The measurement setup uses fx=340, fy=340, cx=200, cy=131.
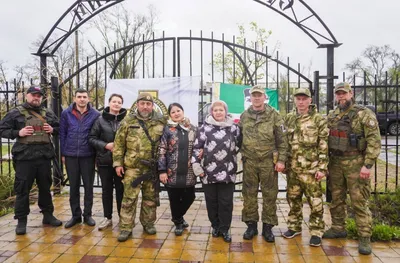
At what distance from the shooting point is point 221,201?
3.75m

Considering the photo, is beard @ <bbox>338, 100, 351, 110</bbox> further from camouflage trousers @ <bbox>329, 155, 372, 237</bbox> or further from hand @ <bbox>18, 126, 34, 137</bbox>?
hand @ <bbox>18, 126, 34, 137</bbox>

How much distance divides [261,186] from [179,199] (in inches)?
37.9

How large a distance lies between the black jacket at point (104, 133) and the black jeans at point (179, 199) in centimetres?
85

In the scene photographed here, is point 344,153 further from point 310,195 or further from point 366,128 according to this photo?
point 310,195

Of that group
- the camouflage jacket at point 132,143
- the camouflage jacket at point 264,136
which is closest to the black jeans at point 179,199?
the camouflage jacket at point 132,143

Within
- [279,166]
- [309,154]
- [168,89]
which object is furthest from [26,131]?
[309,154]

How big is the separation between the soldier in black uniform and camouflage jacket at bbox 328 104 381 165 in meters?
3.40

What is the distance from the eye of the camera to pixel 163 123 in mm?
3936

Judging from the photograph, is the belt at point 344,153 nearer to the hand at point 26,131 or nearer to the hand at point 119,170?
the hand at point 119,170

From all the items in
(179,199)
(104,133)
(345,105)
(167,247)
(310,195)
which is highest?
(345,105)

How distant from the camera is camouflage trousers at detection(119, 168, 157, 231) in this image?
3852 mm

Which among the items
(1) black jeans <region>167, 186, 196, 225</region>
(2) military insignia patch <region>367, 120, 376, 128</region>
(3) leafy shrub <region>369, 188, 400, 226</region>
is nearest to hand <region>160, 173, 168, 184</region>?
(1) black jeans <region>167, 186, 196, 225</region>

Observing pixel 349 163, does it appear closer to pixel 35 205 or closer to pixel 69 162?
pixel 69 162

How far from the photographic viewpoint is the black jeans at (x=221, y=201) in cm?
374
